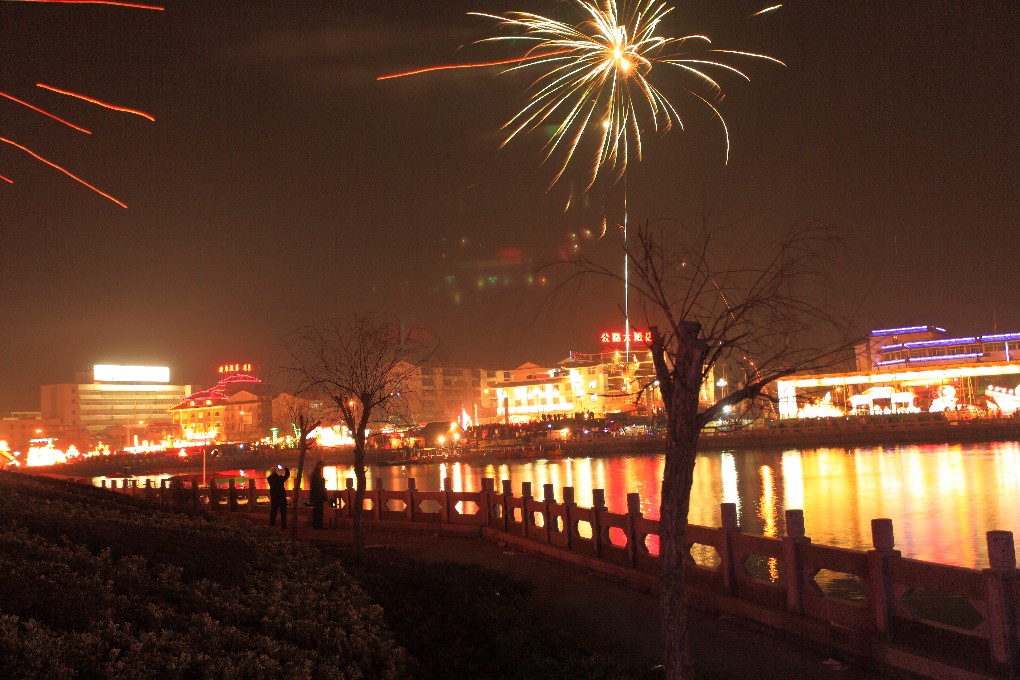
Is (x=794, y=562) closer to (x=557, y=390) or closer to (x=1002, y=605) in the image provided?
(x=1002, y=605)

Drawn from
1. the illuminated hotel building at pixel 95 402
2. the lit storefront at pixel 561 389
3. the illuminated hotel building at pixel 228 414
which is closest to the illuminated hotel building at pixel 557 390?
the lit storefront at pixel 561 389

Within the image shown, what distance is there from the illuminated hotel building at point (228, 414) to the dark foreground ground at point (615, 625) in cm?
14434

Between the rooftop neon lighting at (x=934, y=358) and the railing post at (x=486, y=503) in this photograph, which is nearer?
the railing post at (x=486, y=503)

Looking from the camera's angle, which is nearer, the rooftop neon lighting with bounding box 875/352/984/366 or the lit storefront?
the rooftop neon lighting with bounding box 875/352/984/366

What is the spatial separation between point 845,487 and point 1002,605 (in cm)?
4183

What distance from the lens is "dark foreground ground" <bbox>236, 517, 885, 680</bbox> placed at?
8633mm

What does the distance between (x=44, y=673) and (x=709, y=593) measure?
7965 millimetres

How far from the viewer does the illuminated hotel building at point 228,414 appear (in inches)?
6014

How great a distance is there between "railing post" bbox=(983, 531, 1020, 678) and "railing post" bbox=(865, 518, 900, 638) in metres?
1.12

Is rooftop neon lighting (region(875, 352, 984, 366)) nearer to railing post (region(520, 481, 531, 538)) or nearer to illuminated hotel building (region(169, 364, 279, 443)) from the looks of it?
illuminated hotel building (region(169, 364, 279, 443))

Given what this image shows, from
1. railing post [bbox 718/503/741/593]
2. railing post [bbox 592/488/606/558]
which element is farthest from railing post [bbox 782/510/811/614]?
railing post [bbox 592/488/606/558]

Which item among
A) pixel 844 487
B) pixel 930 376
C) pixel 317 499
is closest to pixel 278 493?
pixel 317 499

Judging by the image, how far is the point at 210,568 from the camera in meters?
8.95

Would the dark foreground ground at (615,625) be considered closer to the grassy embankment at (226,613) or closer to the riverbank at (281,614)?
the riverbank at (281,614)
